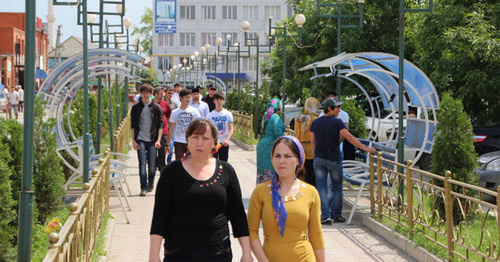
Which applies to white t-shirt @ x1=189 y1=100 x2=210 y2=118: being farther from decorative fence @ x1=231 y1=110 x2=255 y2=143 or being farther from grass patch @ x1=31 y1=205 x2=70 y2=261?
decorative fence @ x1=231 y1=110 x2=255 y2=143

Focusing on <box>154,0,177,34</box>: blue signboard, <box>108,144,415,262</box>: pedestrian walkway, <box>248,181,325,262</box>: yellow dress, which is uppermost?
<box>154,0,177,34</box>: blue signboard

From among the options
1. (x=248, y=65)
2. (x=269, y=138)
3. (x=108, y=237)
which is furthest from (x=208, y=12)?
(x=108, y=237)

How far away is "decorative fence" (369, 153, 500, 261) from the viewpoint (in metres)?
7.81

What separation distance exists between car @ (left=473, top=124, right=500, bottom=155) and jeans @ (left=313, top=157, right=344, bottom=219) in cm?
717

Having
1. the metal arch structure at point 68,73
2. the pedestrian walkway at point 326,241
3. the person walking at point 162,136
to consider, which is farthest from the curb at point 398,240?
the person walking at point 162,136

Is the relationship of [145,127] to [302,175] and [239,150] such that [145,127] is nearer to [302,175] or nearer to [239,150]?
[302,175]

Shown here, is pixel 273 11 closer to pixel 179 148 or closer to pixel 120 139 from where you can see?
pixel 120 139

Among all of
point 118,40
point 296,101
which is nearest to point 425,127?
point 118,40

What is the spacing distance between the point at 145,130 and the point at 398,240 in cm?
548

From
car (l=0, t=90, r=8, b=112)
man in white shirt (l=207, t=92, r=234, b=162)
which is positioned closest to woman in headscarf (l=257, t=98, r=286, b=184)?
man in white shirt (l=207, t=92, r=234, b=162)

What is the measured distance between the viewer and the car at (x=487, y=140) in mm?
17312

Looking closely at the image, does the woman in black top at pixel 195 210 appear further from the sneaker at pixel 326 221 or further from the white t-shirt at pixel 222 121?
the white t-shirt at pixel 222 121

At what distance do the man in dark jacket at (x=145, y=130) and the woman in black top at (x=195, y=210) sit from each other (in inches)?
341

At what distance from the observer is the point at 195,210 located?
487cm
